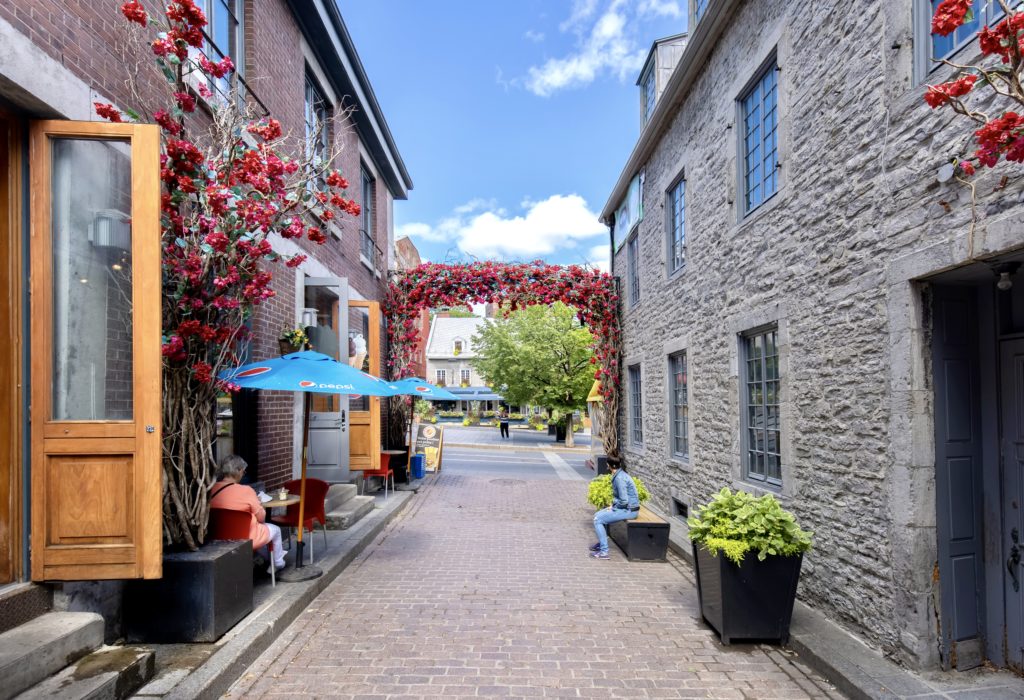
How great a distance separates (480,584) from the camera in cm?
621

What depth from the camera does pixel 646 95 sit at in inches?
490

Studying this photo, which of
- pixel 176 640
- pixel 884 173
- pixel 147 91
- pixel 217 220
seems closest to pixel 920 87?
pixel 884 173

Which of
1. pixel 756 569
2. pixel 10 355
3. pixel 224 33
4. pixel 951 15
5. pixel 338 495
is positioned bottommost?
pixel 338 495

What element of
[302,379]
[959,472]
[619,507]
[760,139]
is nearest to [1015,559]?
[959,472]

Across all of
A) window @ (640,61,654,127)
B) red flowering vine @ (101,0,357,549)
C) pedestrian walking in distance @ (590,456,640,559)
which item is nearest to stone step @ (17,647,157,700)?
red flowering vine @ (101,0,357,549)

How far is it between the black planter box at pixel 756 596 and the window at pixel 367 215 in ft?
32.0

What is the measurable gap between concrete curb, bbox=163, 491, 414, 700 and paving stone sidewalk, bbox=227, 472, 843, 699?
8 cm

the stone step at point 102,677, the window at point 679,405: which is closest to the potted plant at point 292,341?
the stone step at point 102,677

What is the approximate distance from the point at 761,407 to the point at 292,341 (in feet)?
18.9

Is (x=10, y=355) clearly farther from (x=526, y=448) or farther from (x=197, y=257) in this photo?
(x=526, y=448)

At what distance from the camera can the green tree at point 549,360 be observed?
27406 millimetres

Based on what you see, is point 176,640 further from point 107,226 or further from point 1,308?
point 107,226

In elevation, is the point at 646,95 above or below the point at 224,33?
above

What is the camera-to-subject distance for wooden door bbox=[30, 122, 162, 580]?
3.56 meters
